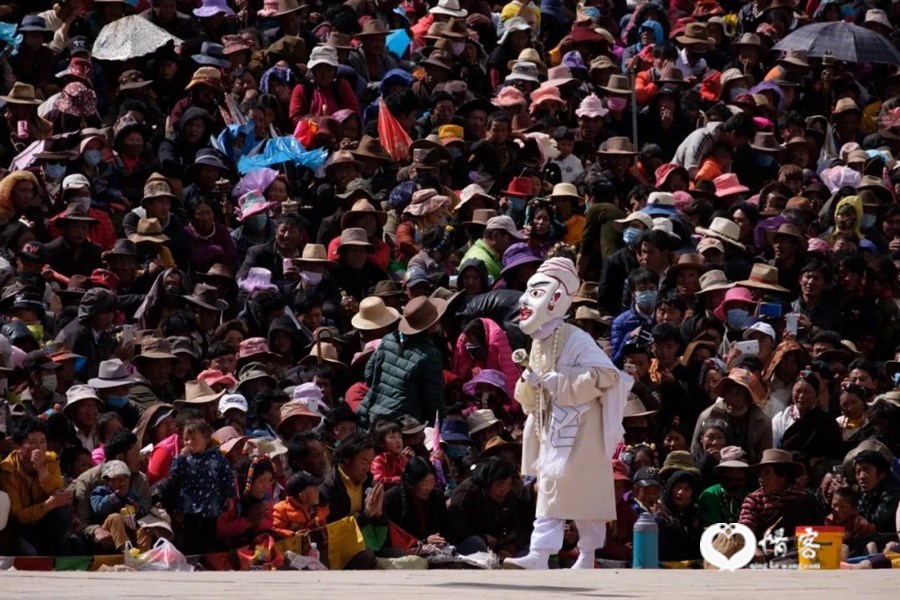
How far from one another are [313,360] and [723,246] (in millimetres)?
3817

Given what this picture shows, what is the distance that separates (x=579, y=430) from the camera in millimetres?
14086

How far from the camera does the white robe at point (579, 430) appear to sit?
45.7 feet

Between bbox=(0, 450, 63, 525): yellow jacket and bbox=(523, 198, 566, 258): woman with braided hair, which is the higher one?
bbox=(523, 198, 566, 258): woman with braided hair

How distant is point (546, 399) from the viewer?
14211mm

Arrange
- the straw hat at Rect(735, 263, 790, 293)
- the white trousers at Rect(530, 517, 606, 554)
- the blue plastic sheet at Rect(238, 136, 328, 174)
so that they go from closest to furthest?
1. the white trousers at Rect(530, 517, 606, 554)
2. the straw hat at Rect(735, 263, 790, 293)
3. the blue plastic sheet at Rect(238, 136, 328, 174)

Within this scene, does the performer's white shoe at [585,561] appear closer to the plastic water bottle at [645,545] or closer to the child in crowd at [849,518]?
the plastic water bottle at [645,545]

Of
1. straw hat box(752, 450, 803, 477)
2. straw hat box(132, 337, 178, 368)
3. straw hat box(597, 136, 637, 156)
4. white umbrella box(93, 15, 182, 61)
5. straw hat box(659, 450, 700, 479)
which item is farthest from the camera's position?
straw hat box(597, 136, 637, 156)

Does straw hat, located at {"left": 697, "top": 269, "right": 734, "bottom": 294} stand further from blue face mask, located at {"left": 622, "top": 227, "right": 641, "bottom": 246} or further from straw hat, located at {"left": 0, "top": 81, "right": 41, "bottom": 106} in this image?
straw hat, located at {"left": 0, "top": 81, "right": 41, "bottom": 106}

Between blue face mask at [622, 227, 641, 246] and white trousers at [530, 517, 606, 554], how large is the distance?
483cm

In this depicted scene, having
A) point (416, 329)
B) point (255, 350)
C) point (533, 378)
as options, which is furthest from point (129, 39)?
point (533, 378)

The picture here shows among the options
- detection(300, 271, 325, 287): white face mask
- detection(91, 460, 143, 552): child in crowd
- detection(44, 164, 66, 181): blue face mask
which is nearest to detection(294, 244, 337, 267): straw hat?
detection(300, 271, 325, 287): white face mask

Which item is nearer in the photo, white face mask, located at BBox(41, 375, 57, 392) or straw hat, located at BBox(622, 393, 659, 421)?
white face mask, located at BBox(41, 375, 57, 392)

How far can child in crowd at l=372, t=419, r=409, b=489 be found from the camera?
15352 millimetres

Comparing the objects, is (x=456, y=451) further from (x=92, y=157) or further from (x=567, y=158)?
(x=567, y=158)
